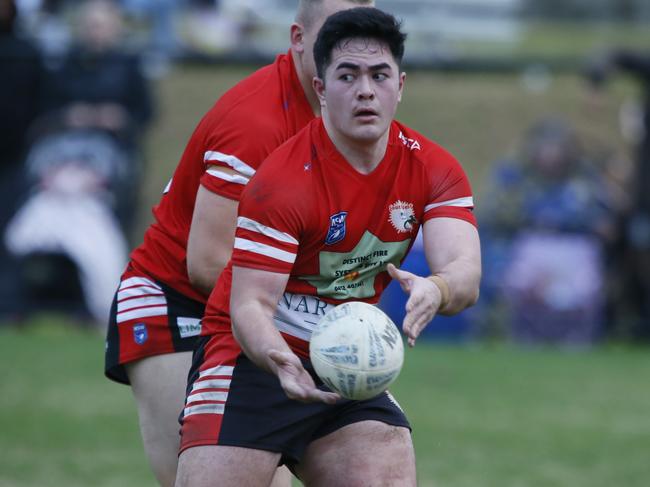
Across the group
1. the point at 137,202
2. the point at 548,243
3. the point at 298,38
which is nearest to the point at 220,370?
the point at 298,38

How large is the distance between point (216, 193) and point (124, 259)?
7.37m

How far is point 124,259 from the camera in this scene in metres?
11.3

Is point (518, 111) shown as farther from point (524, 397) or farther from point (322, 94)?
point (322, 94)

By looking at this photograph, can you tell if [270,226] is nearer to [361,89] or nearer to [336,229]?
[336,229]

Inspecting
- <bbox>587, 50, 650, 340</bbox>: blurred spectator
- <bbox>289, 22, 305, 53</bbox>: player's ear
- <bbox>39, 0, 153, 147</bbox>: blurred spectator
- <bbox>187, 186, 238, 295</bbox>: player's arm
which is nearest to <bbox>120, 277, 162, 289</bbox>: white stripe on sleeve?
<bbox>187, 186, 238, 295</bbox>: player's arm

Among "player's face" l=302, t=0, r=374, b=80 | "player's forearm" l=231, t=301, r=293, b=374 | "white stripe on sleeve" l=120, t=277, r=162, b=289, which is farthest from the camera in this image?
"white stripe on sleeve" l=120, t=277, r=162, b=289

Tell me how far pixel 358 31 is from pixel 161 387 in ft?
5.31

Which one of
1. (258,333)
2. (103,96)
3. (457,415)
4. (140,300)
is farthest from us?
(103,96)

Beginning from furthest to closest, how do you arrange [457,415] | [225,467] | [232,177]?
[457,415] → [232,177] → [225,467]

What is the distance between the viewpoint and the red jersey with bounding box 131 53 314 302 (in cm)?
412

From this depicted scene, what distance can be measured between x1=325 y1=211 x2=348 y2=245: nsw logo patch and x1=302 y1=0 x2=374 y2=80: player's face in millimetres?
667

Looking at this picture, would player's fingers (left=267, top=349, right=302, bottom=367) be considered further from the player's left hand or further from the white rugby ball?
the player's left hand

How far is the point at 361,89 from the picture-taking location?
3732 mm

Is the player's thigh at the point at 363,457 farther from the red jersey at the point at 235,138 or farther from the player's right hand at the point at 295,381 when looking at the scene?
Result: the red jersey at the point at 235,138
